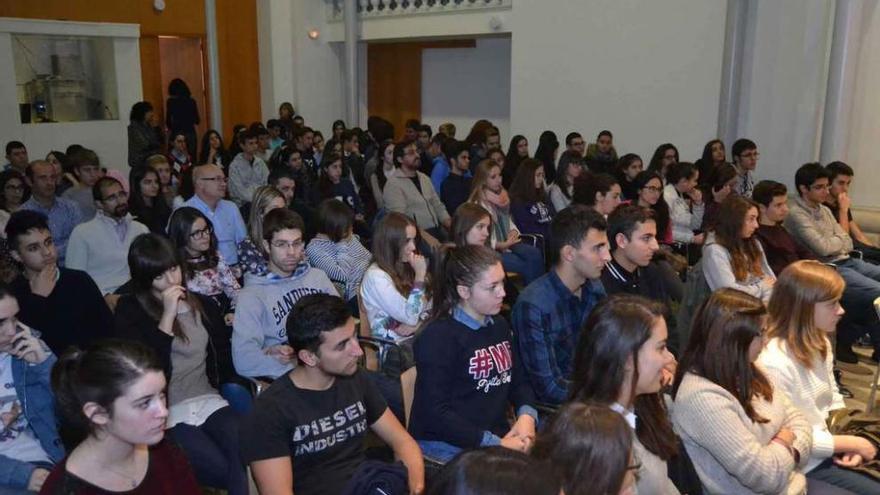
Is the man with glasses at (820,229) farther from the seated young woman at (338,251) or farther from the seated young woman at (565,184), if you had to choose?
the seated young woman at (338,251)

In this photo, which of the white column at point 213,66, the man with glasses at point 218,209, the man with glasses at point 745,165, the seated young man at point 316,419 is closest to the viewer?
the seated young man at point 316,419

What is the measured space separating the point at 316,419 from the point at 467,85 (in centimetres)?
1024

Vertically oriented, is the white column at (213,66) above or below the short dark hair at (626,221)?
above

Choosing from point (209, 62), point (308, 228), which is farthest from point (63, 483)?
point (209, 62)

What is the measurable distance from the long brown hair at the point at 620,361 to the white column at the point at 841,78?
19.9 ft

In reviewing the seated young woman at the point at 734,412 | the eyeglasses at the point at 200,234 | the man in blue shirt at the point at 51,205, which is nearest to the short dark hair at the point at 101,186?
the man in blue shirt at the point at 51,205

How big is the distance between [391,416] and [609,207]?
312cm

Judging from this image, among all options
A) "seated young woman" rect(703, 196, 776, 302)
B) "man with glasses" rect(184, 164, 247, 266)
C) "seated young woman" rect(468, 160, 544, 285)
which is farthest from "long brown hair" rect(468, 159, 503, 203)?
"seated young woman" rect(703, 196, 776, 302)

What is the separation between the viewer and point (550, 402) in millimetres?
3053

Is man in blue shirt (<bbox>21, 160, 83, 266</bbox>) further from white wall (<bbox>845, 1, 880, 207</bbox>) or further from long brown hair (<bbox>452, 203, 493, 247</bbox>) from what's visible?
white wall (<bbox>845, 1, 880, 207</bbox>)

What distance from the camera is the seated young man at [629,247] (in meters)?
3.60

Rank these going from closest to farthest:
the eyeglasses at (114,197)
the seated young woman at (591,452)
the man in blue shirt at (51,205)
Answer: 1. the seated young woman at (591,452)
2. the eyeglasses at (114,197)
3. the man in blue shirt at (51,205)

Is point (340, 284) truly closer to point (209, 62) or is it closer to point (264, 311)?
point (264, 311)

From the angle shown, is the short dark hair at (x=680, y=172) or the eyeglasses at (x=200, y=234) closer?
the eyeglasses at (x=200, y=234)
